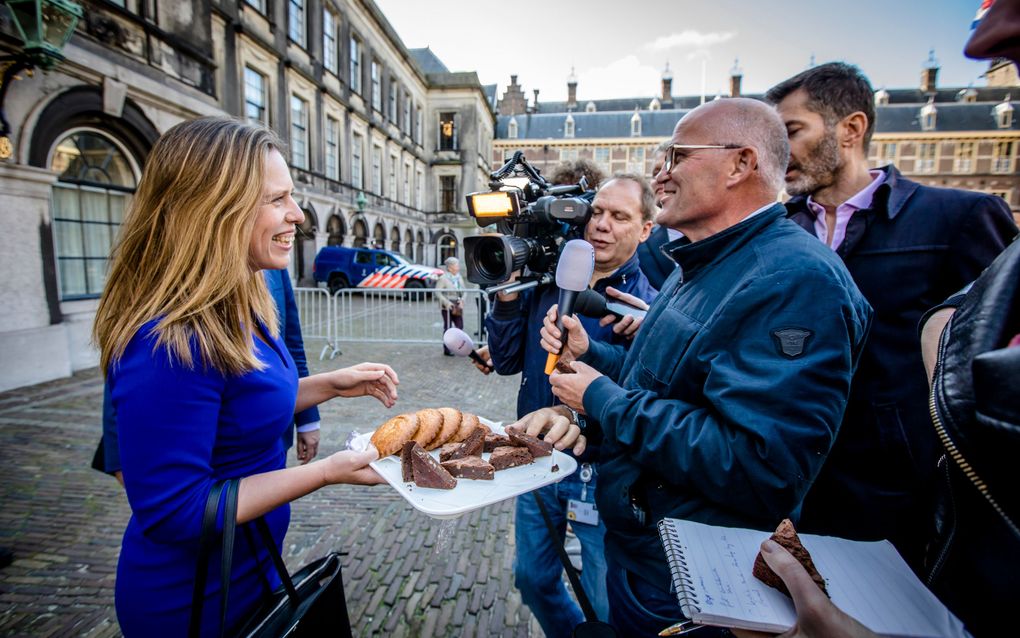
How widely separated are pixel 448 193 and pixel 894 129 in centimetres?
4022

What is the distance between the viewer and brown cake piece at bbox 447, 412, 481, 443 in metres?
1.71

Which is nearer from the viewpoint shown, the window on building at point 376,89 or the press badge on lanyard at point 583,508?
the press badge on lanyard at point 583,508

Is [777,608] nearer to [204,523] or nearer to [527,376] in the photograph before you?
[204,523]

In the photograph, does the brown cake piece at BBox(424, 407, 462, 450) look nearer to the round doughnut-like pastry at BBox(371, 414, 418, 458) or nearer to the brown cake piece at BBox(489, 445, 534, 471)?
the round doughnut-like pastry at BBox(371, 414, 418, 458)

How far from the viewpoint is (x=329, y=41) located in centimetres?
2002

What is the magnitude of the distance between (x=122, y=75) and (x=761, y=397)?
10.5 m

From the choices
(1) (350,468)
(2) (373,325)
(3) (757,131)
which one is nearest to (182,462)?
(1) (350,468)

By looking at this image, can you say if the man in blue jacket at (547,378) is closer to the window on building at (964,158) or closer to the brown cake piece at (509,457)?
the brown cake piece at (509,457)

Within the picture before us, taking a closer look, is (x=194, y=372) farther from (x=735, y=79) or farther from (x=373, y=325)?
A: (x=735, y=79)

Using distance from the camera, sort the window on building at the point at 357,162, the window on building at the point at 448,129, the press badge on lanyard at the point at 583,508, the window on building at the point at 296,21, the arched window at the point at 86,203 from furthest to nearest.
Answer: the window on building at the point at 448,129
the window on building at the point at 357,162
the window on building at the point at 296,21
the arched window at the point at 86,203
the press badge on lanyard at the point at 583,508

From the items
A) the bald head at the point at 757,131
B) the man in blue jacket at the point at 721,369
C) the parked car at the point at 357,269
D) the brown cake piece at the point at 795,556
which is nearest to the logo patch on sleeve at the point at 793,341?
the man in blue jacket at the point at 721,369

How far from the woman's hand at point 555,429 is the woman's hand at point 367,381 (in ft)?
2.05

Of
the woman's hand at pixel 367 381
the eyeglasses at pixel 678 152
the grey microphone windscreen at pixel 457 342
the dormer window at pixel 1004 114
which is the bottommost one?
the woman's hand at pixel 367 381

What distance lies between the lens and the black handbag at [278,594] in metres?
1.18
